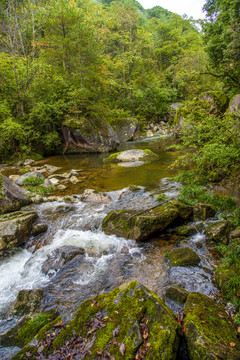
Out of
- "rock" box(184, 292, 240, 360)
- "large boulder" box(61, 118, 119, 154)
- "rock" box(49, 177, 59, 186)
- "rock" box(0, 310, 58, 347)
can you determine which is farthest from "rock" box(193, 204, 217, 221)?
"large boulder" box(61, 118, 119, 154)

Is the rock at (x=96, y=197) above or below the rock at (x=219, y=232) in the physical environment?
below

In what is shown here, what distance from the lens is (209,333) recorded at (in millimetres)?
2426

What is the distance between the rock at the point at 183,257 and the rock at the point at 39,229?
157 inches

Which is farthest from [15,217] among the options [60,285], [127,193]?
[127,193]

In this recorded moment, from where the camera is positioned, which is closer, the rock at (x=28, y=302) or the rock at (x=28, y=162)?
the rock at (x=28, y=302)

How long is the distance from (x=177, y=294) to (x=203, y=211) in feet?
10.6

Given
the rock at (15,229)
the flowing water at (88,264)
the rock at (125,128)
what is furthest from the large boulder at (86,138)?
the rock at (15,229)

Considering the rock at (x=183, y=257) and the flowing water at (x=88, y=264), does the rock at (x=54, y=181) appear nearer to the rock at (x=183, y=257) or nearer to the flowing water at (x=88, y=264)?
the flowing water at (x=88, y=264)

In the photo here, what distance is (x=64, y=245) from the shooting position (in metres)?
5.48

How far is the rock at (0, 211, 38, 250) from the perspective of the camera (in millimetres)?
5262

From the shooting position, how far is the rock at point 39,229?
6090 mm

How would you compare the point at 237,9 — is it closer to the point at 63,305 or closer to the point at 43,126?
the point at 63,305

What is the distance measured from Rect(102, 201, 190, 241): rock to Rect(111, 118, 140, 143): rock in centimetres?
1952

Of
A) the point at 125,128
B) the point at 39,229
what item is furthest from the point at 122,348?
the point at 125,128
